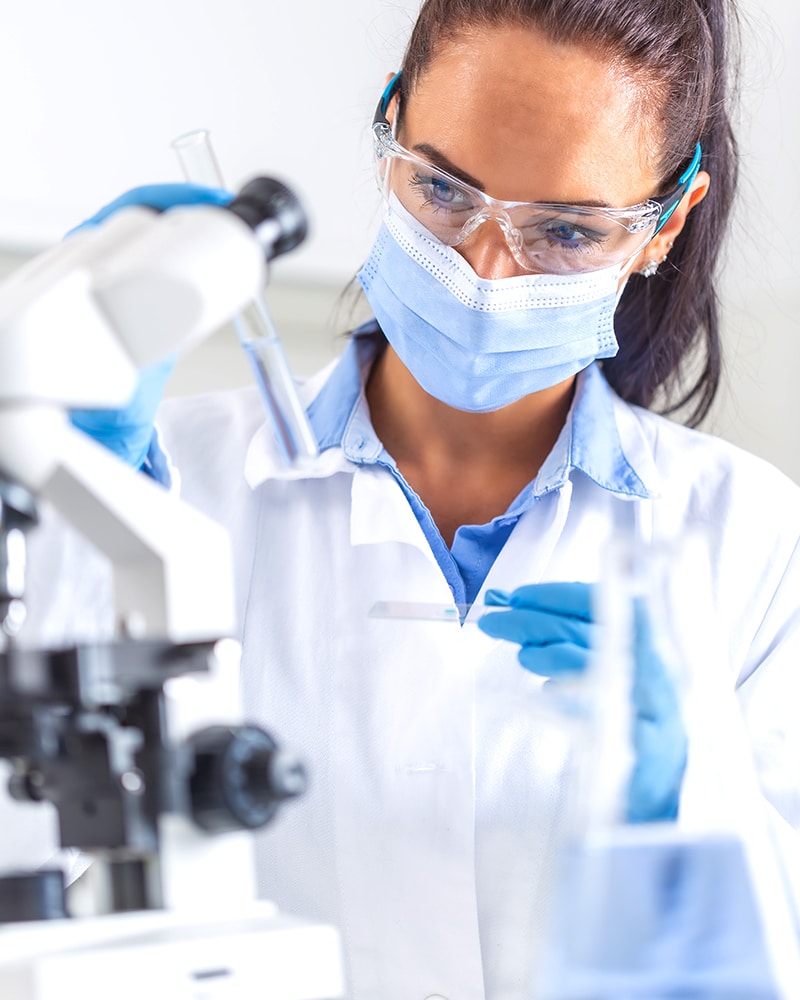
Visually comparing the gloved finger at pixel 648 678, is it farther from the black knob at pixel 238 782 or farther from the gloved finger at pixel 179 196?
the gloved finger at pixel 179 196

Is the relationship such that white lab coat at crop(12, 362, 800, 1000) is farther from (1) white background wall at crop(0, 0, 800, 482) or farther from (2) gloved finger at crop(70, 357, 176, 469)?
(1) white background wall at crop(0, 0, 800, 482)

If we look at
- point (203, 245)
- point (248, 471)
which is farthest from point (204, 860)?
point (248, 471)

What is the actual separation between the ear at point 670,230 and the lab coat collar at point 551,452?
17 cm

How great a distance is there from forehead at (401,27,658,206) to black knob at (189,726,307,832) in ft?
2.52

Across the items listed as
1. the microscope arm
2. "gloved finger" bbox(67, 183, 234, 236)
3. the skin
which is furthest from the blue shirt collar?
the microscope arm

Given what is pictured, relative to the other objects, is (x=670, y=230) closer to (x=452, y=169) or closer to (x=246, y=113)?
(x=452, y=169)

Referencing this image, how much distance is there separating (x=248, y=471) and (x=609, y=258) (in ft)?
1.60

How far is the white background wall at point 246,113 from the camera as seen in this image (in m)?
1.92

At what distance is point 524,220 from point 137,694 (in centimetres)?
76

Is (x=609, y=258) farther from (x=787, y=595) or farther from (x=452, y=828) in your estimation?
(x=452, y=828)

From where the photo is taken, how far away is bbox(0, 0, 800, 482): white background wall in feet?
6.31

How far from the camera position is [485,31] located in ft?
4.23

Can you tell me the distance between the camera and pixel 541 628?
1.08 metres

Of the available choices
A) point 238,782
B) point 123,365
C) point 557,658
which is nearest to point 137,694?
point 238,782
